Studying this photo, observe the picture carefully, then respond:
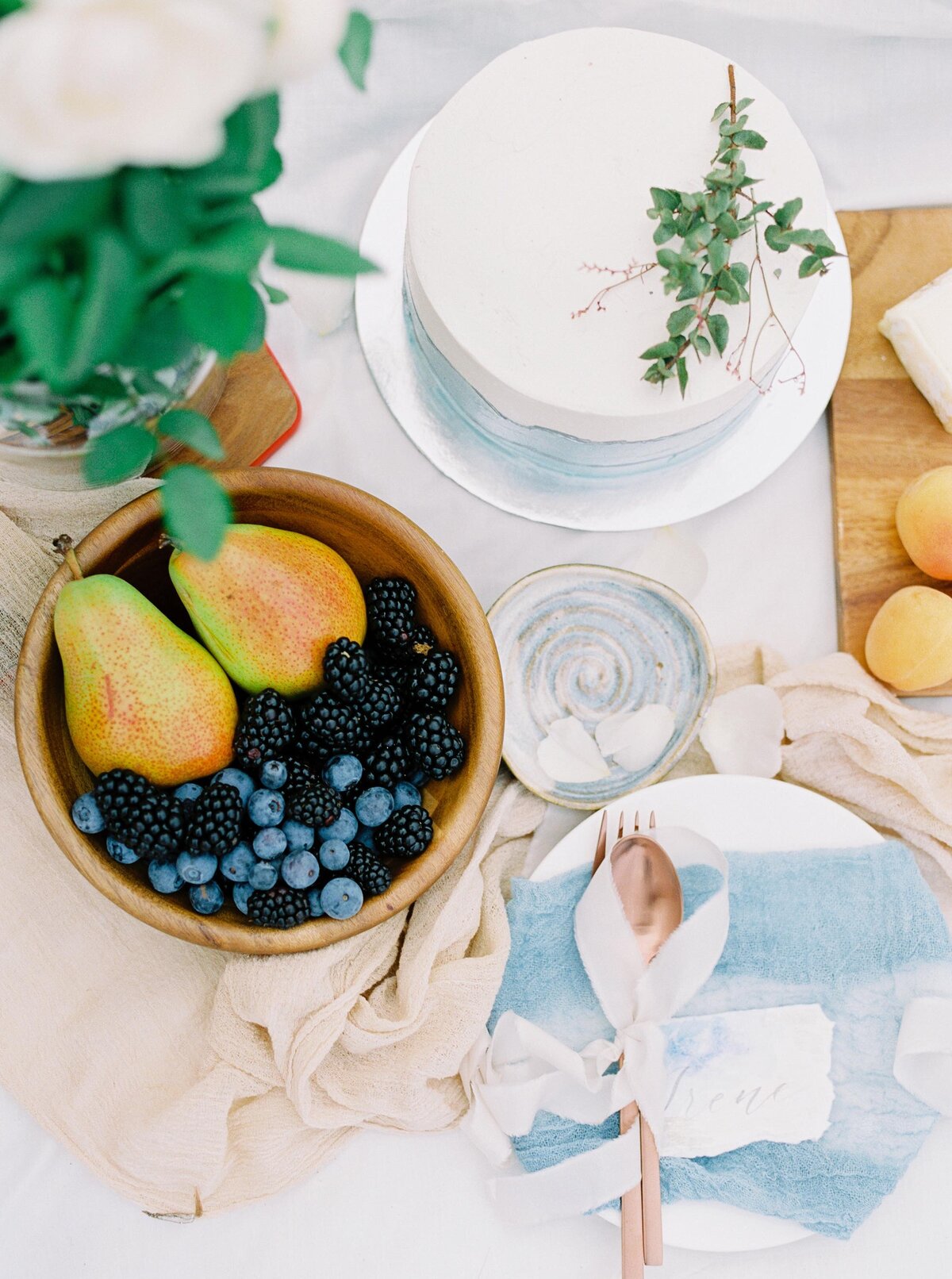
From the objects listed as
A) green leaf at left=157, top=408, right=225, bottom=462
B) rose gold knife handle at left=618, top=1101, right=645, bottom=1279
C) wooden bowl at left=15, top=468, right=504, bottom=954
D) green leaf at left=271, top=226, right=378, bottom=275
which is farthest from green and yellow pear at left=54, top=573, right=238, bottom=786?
rose gold knife handle at left=618, top=1101, right=645, bottom=1279

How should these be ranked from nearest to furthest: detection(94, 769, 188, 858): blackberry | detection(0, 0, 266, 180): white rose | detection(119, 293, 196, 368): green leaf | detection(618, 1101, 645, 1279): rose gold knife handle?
1. detection(0, 0, 266, 180): white rose
2. detection(119, 293, 196, 368): green leaf
3. detection(94, 769, 188, 858): blackberry
4. detection(618, 1101, 645, 1279): rose gold knife handle

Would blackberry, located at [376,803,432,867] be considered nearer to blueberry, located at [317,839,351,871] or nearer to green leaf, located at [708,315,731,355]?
blueberry, located at [317,839,351,871]

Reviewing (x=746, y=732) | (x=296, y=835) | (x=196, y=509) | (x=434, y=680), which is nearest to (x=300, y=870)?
(x=296, y=835)

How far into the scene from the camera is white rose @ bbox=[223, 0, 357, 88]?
0.83 ft

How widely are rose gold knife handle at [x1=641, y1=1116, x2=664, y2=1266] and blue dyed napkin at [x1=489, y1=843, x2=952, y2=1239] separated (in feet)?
0.06

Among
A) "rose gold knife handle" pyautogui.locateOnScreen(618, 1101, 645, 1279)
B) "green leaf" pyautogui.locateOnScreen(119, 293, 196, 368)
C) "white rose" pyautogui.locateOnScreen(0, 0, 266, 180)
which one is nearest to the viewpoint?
"white rose" pyautogui.locateOnScreen(0, 0, 266, 180)

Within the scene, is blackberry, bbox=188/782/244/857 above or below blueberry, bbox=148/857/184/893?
above

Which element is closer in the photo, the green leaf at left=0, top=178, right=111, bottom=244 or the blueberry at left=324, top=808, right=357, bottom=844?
the green leaf at left=0, top=178, right=111, bottom=244

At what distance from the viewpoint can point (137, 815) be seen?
47 cm

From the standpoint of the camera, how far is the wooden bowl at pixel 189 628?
485mm

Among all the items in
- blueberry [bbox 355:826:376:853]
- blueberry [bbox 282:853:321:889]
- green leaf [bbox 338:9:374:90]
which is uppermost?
green leaf [bbox 338:9:374:90]

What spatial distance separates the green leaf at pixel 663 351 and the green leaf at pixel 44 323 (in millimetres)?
302

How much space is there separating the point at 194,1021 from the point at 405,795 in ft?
0.68

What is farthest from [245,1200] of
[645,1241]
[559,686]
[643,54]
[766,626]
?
[643,54]
